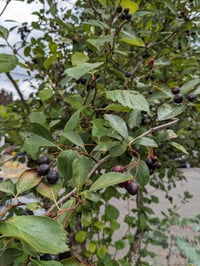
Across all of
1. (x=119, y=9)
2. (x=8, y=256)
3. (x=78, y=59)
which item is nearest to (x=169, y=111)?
(x=78, y=59)

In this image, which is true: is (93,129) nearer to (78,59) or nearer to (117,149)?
(117,149)

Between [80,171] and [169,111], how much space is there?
1.10 feet

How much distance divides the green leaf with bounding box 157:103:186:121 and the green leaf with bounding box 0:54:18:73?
391 millimetres

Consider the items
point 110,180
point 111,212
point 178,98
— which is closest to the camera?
point 110,180

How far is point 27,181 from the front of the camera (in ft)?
1.78

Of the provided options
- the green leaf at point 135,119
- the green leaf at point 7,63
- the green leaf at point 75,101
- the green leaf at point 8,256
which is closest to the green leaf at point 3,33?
the green leaf at point 7,63

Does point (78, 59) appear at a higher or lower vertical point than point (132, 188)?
higher

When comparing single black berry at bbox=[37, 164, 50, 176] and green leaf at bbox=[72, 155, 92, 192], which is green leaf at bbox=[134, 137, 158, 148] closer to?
green leaf at bbox=[72, 155, 92, 192]

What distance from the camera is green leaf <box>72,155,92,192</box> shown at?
1.84ft

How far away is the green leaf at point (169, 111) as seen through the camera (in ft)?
2.64

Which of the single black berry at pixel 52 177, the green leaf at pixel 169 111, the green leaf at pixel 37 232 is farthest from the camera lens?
the green leaf at pixel 169 111

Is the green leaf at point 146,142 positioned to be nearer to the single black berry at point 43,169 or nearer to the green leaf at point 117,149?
the green leaf at point 117,149

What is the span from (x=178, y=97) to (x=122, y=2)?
34 cm

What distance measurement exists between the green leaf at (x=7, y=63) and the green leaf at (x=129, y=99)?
0.28 metres
